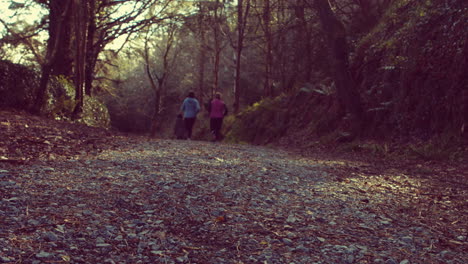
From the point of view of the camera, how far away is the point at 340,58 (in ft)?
43.6

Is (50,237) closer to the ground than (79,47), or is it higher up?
closer to the ground

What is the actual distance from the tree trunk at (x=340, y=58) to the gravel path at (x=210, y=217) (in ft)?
22.1

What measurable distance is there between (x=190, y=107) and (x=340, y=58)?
6342 mm

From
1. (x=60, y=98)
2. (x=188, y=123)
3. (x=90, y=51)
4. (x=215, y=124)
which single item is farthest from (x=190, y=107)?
(x=90, y=51)

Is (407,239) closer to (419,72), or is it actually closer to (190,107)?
(419,72)

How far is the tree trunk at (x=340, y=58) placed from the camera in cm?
1302

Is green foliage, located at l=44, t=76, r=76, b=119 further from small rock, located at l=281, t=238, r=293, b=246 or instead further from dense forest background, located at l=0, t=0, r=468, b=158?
small rock, located at l=281, t=238, r=293, b=246

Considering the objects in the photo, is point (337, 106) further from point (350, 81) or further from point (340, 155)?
point (340, 155)

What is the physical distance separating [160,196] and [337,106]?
11.3 metres

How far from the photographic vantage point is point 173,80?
45.3 m

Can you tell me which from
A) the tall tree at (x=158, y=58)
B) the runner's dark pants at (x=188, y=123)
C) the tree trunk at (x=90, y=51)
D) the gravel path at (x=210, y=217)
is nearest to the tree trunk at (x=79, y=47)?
the tree trunk at (x=90, y=51)

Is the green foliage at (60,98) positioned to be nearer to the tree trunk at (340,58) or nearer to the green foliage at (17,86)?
the green foliage at (17,86)

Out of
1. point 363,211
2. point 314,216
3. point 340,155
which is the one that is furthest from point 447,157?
point 314,216

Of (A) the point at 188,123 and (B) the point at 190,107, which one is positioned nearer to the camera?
(B) the point at 190,107
